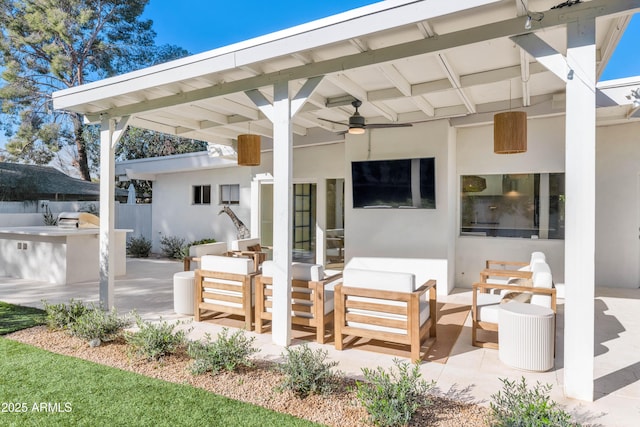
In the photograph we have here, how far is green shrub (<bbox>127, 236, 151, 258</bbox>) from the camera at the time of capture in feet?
39.2

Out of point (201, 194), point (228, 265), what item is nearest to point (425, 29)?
point (228, 265)

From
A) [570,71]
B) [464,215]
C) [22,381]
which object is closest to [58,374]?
[22,381]

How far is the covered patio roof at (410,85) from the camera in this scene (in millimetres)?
2908

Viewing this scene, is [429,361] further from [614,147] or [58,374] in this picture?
[614,147]

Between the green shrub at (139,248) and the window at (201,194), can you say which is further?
the green shrub at (139,248)

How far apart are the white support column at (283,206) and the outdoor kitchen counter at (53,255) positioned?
17.6 ft

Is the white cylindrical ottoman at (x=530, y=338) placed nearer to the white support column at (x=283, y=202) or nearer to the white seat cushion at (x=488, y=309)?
the white seat cushion at (x=488, y=309)

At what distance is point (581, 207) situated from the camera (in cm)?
291

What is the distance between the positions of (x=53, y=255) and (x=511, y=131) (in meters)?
8.38

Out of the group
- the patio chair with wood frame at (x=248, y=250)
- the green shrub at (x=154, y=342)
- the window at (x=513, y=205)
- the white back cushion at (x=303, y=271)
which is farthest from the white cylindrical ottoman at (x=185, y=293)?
the window at (x=513, y=205)

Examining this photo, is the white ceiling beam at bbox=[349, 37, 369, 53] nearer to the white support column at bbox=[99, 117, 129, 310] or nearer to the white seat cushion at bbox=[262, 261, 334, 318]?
the white seat cushion at bbox=[262, 261, 334, 318]

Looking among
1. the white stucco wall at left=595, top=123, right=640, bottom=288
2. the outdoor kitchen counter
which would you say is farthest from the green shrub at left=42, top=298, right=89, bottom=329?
the white stucco wall at left=595, top=123, right=640, bottom=288

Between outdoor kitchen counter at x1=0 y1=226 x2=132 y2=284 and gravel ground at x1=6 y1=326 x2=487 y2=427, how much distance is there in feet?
12.1

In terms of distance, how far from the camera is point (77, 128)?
19781mm
